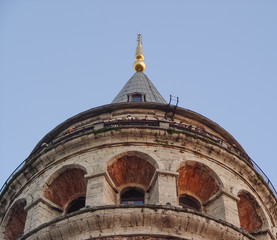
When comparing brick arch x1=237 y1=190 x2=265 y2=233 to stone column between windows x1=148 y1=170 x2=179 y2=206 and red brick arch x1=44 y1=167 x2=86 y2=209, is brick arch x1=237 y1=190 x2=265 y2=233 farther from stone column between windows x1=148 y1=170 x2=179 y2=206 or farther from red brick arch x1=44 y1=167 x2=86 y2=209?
red brick arch x1=44 y1=167 x2=86 y2=209

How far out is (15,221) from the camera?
25.2 meters

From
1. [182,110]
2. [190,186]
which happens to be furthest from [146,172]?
[182,110]

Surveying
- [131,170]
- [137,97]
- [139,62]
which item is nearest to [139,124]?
[131,170]

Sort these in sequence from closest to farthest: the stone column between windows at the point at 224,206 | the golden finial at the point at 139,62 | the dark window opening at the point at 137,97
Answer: the stone column between windows at the point at 224,206 → the dark window opening at the point at 137,97 → the golden finial at the point at 139,62

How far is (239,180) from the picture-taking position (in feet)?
83.4

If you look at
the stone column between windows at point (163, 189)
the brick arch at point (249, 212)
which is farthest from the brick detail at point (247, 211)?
the stone column between windows at point (163, 189)

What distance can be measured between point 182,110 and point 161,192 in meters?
6.81

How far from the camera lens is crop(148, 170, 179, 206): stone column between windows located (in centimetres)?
2233

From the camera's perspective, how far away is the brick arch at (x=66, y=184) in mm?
24625

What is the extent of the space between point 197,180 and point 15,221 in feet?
20.8

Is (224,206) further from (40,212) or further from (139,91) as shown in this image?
(139,91)

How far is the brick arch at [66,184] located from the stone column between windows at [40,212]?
0.56 meters

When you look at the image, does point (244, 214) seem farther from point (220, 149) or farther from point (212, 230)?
point (212, 230)

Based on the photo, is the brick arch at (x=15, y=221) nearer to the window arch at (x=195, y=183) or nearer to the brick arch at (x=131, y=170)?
the brick arch at (x=131, y=170)
